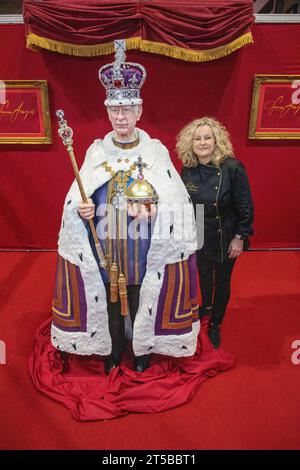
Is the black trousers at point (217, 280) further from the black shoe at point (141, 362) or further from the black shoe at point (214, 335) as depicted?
the black shoe at point (141, 362)

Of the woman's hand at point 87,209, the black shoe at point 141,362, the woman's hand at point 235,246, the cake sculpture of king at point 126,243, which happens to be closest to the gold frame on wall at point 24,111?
the cake sculpture of king at point 126,243

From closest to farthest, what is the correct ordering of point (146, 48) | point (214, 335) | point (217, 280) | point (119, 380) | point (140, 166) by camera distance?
point (140, 166)
point (119, 380)
point (217, 280)
point (214, 335)
point (146, 48)

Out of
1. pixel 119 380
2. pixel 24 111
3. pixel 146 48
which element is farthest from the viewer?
pixel 24 111

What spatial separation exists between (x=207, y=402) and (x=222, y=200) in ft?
3.94

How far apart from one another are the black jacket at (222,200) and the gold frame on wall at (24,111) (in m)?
1.79

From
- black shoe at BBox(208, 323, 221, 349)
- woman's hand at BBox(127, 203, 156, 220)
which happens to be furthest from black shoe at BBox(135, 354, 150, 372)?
woman's hand at BBox(127, 203, 156, 220)

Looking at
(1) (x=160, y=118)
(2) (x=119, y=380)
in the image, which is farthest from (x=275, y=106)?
(2) (x=119, y=380)

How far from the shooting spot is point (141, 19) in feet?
10.2

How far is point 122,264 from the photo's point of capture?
2096 millimetres

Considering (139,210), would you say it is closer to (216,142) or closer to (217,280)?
(216,142)

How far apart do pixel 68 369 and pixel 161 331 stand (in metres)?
0.72

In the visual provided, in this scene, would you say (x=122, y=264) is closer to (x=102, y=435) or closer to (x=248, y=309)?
(x=102, y=435)

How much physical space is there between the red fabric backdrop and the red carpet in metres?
1.00

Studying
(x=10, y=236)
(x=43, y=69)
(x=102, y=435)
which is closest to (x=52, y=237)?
(x=10, y=236)
